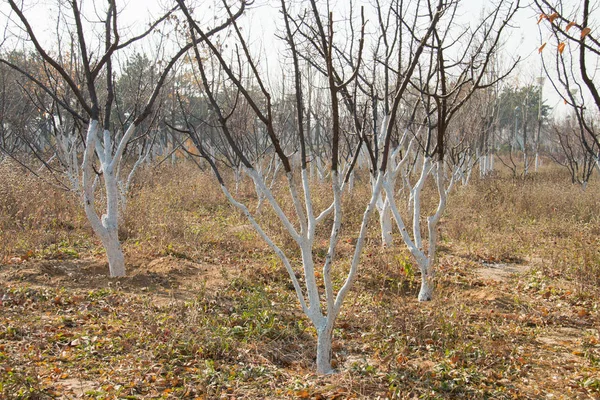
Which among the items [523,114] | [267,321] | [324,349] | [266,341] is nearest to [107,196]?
[267,321]

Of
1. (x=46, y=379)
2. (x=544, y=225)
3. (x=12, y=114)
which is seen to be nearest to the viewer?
(x=46, y=379)

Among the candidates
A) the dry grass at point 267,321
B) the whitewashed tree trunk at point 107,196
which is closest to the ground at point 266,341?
the dry grass at point 267,321

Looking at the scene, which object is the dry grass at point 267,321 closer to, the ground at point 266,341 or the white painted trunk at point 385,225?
the ground at point 266,341

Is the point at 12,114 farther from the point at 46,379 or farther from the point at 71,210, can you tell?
the point at 46,379

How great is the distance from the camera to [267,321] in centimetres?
408

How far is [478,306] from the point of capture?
4559mm

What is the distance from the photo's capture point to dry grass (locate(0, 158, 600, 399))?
2990 millimetres

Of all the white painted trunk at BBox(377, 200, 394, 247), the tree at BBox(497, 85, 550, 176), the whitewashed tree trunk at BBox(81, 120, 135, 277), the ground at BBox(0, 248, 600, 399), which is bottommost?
the ground at BBox(0, 248, 600, 399)

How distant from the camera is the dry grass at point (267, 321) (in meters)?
2.99

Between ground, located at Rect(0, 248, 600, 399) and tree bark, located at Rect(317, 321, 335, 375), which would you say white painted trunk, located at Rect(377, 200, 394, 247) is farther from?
tree bark, located at Rect(317, 321, 335, 375)

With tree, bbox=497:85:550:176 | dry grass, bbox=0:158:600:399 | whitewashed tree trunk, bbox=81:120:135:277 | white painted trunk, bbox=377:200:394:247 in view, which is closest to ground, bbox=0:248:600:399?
dry grass, bbox=0:158:600:399

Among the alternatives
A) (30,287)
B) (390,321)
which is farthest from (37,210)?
(390,321)

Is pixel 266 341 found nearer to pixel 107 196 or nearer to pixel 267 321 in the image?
pixel 267 321

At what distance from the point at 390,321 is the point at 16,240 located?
5291mm
